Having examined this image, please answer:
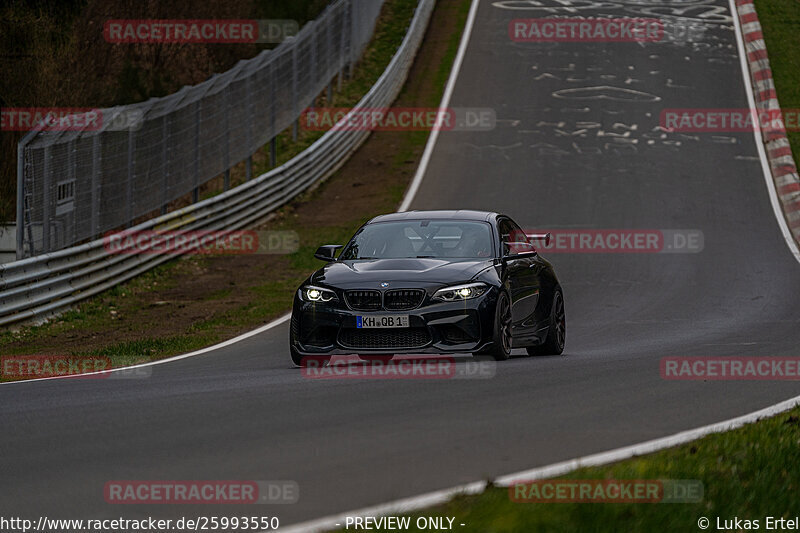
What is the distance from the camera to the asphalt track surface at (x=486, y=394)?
265 inches

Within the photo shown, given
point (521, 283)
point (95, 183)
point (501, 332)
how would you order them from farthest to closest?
point (95, 183)
point (521, 283)
point (501, 332)

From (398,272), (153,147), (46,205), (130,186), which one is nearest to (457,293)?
(398,272)

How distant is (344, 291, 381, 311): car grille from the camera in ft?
37.6

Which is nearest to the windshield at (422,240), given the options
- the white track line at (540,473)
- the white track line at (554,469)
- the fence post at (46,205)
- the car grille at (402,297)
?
the car grille at (402,297)

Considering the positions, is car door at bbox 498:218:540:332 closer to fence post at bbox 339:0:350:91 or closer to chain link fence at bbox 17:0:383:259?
chain link fence at bbox 17:0:383:259

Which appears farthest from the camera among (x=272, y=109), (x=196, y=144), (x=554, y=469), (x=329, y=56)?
(x=329, y=56)

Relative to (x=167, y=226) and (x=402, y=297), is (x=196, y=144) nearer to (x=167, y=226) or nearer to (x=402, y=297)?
(x=167, y=226)

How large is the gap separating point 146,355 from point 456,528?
→ 9858 millimetres

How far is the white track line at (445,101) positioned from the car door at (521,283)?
1457 centimetres

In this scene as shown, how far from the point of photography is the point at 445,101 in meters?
39.4

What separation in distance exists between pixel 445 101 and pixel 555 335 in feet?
86.4

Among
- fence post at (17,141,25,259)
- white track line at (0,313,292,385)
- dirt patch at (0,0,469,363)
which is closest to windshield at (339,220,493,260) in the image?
white track line at (0,313,292,385)

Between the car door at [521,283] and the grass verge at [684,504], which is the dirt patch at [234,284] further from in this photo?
the grass verge at [684,504]

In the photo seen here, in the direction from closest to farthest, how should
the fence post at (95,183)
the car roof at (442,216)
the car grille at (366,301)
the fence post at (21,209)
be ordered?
the car grille at (366,301) < the car roof at (442,216) < the fence post at (21,209) < the fence post at (95,183)
